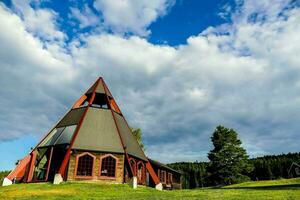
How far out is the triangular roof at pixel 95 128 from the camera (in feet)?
93.3

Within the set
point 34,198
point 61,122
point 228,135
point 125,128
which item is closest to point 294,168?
point 228,135

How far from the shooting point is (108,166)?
91.4 feet

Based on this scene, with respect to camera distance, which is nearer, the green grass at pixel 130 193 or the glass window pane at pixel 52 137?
the green grass at pixel 130 193

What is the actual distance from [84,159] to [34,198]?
33.7 feet

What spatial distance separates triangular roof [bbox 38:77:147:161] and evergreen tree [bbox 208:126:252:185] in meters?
25.4

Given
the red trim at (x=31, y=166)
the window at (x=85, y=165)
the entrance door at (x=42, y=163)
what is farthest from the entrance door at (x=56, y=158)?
the window at (x=85, y=165)

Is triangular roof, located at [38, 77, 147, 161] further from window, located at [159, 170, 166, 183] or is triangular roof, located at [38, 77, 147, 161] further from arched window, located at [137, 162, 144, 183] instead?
window, located at [159, 170, 166, 183]

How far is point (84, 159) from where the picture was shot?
2742cm

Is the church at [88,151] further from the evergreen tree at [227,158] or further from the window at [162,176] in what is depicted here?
the evergreen tree at [227,158]

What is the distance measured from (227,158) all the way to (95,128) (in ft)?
104

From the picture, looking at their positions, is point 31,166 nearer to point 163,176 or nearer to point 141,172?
point 141,172

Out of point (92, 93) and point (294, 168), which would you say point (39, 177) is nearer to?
point (92, 93)

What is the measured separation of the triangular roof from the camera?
28.4 metres

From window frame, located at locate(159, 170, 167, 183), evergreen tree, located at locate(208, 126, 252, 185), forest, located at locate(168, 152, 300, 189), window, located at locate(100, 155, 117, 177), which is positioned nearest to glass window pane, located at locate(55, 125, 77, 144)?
window, located at locate(100, 155, 117, 177)
